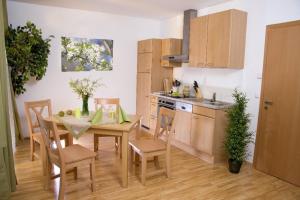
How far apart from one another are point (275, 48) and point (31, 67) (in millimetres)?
3934

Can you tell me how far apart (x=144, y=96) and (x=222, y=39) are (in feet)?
7.72

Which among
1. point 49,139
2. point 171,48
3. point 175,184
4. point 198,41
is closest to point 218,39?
point 198,41

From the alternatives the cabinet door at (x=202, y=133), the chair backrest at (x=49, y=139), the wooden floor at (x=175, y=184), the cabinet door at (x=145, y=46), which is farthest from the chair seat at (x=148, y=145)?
the cabinet door at (x=145, y=46)

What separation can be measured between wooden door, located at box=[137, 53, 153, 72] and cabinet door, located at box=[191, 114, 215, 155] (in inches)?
71.6

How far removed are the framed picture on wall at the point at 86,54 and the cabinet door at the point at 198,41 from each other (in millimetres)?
1952

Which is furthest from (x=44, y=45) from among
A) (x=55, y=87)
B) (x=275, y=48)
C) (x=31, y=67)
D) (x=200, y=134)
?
(x=275, y=48)

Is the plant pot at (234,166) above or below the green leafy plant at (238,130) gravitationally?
below

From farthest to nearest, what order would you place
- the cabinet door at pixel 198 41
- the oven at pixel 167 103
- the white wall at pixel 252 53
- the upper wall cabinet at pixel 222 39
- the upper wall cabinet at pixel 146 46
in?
the upper wall cabinet at pixel 146 46 → the oven at pixel 167 103 → the cabinet door at pixel 198 41 → the upper wall cabinet at pixel 222 39 → the white wall at pixel 252 53

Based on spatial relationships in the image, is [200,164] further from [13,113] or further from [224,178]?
[13,113]

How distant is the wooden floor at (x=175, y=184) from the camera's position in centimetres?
271

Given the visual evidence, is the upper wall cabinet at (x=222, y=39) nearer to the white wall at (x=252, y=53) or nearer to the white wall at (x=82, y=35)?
the white wall at (x=252, y=53)

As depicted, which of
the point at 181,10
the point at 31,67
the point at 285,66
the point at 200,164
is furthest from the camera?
the point at 181,10

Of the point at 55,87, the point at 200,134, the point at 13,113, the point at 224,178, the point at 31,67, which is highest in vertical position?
the point at 31,67

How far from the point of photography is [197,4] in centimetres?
423
